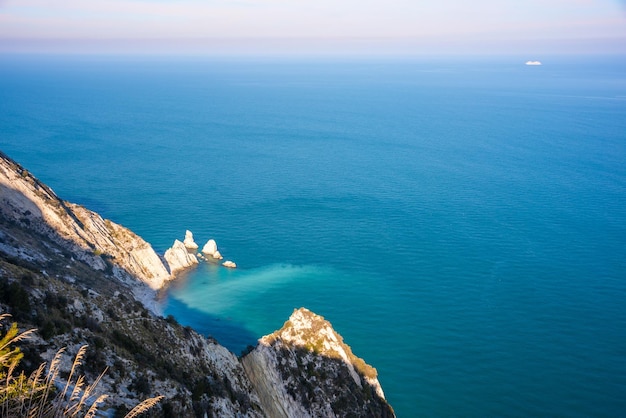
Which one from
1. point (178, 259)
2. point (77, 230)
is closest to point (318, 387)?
point (77, 230)

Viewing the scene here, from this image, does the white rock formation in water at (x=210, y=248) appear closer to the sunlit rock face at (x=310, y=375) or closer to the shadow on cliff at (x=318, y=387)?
the sunlit rock face at (x=310, y=375)

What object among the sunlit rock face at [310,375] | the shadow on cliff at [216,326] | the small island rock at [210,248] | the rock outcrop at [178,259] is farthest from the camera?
the small island rock at [210,248]

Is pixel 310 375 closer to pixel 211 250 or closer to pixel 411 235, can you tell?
pixel 211 250

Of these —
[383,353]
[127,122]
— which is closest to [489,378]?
[383,353]

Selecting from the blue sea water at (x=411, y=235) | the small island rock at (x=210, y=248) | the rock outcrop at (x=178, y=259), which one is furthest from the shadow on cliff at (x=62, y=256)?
the small island rock at (x=210, y=248)

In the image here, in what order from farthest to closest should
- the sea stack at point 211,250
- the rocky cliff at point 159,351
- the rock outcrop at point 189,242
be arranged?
the rock outcrop at point 189,242
the sea stack at point 211,250
the rocky cliff at point 159,351

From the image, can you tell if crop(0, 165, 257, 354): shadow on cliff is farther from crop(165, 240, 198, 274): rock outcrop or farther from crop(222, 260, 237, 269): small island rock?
crop(222, 260, 237, 269): small island rock
